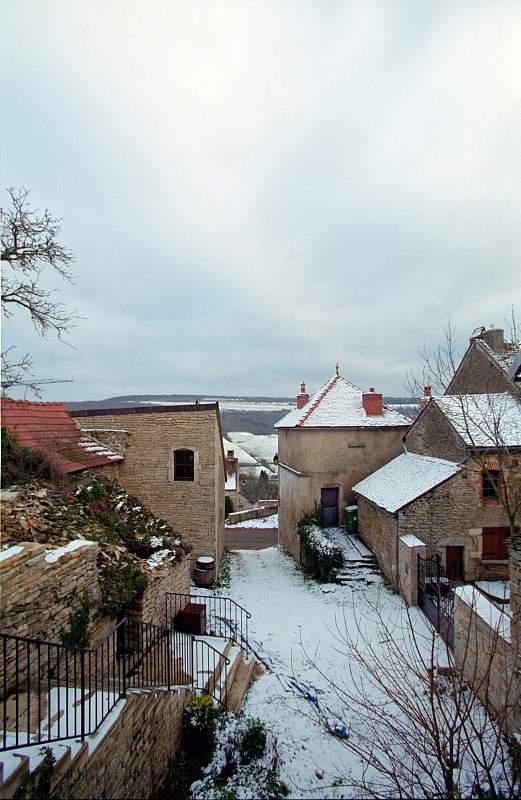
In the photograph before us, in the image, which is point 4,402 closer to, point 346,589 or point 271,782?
point 271,782

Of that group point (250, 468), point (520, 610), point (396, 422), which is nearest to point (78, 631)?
point (520, 610)

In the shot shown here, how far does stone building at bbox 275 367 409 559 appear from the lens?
1616cm

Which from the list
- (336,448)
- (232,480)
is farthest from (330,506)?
(232,480)

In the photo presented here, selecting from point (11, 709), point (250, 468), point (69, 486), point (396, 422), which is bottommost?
point (250, 468)

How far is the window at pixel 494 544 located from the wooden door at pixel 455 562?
29.6 inches

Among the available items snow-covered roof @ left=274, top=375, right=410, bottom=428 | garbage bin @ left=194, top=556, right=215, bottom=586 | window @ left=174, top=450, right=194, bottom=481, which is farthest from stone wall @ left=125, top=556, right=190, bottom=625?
snow-covered roof @ left=274, top=375, right=410, bottom=428

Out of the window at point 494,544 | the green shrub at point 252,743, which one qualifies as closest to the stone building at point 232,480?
the window at point 494,544

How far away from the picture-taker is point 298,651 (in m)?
9.01

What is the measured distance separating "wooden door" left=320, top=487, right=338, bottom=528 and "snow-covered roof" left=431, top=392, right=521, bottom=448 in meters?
5.82

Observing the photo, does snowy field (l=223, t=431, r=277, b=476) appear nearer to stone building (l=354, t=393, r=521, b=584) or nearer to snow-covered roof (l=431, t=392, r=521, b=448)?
snow-covered roof (l=431, t=392, r=521, b=448)

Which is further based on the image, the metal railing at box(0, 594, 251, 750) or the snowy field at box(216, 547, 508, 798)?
the snowy field at box(216, 547, 508, 798)

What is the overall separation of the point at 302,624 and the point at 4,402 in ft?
30.8

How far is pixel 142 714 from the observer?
4.92 m

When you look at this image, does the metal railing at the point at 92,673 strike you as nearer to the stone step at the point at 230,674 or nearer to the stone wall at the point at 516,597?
the stone step at the point at 230,674
